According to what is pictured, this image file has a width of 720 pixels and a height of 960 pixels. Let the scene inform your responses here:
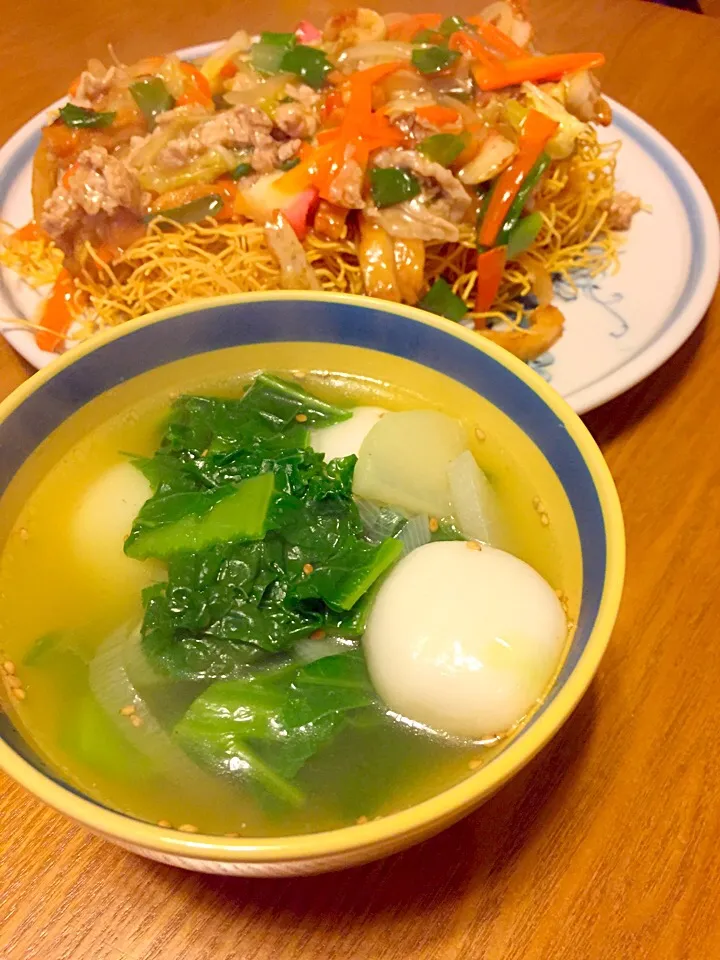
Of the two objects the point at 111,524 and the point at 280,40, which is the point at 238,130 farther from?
the point at 111,524

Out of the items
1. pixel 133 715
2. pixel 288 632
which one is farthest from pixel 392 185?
pixel 133 715

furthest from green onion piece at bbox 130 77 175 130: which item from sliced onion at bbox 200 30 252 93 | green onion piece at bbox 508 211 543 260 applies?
green onion piece at bbox 508 211 543 260

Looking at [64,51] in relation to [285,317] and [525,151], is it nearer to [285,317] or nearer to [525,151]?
[525,151]

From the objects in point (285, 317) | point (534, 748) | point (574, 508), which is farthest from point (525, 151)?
point (534, 748)

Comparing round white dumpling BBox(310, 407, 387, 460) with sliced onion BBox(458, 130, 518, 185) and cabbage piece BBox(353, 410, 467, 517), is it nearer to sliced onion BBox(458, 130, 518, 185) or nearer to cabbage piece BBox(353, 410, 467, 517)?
cabbage piece BBox(353, 410, 467, 517)

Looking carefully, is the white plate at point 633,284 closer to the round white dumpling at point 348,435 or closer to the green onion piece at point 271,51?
the round white dumpling at point 348,435
